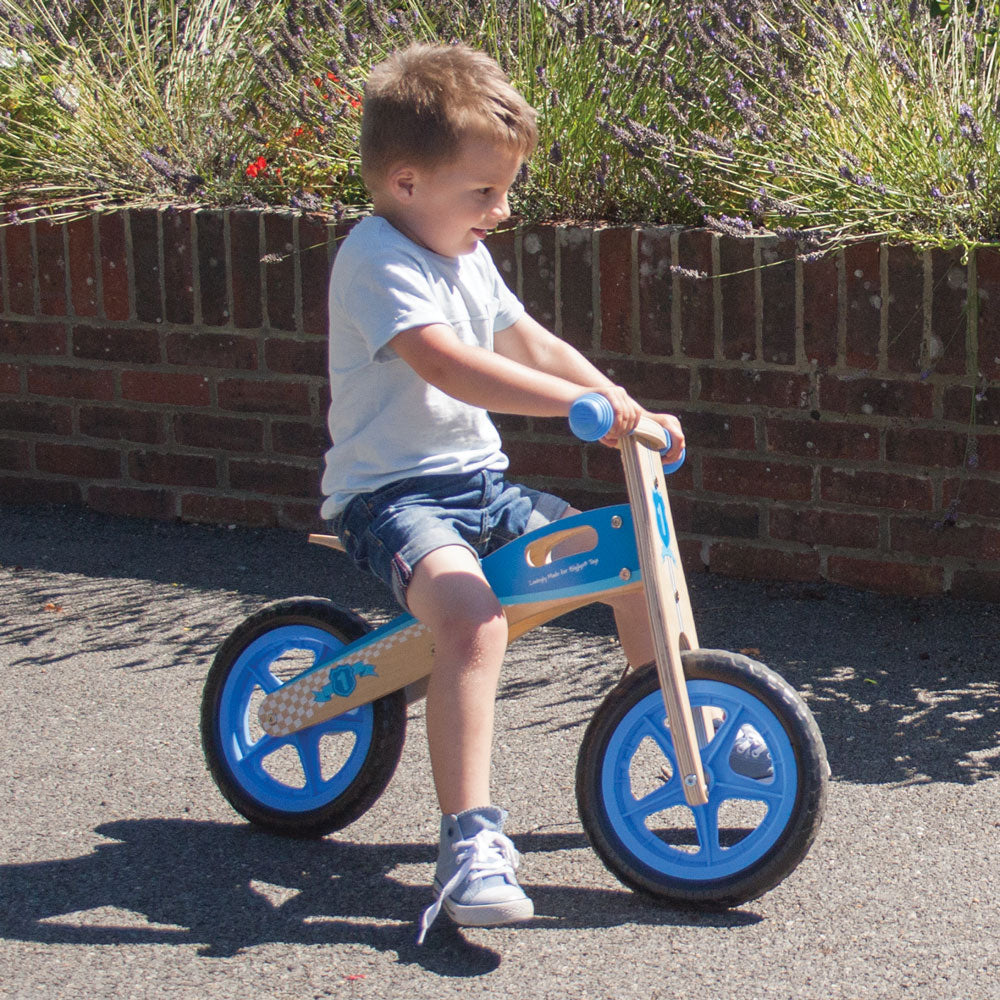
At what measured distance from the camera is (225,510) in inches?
203

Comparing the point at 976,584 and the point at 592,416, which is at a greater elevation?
the point at 592,416

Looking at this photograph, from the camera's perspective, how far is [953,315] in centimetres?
404

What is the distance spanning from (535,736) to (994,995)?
132 cm

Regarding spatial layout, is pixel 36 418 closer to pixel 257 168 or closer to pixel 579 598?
pixel 257 168

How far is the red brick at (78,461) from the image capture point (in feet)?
17.4

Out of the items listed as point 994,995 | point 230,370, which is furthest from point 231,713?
point 230,370

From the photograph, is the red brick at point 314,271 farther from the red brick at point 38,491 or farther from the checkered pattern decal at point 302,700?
the checkered pattern decal at point 302,700

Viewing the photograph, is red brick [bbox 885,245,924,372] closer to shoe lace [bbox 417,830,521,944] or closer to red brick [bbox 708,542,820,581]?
red brick [bbox 708,542,820,581]

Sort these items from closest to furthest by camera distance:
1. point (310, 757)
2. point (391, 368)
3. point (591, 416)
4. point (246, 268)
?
1. point (591, 416)
2. point (391, 368)
3. point (310, 757)
4. point (246, 268)

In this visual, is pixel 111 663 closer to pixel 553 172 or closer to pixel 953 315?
pixel 553 172

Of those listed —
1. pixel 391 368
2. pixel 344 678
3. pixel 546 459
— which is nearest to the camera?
pixel 391 368

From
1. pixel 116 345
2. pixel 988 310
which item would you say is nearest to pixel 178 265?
pixel 116 345

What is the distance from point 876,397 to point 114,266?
8.54 ft

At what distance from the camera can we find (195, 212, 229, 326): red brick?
5.00 meters
